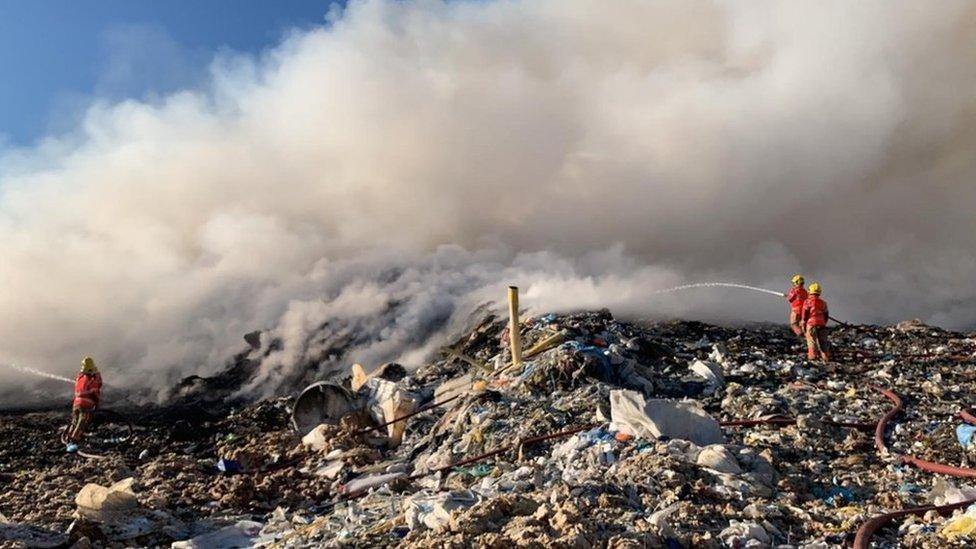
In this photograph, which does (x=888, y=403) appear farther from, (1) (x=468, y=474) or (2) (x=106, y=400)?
(2) (x=106, y=400)

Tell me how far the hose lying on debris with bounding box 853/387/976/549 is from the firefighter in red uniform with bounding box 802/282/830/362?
145 inches

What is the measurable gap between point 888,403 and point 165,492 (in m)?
7.13

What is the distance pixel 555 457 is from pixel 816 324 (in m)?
6.28

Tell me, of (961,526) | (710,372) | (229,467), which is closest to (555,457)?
(961,526)

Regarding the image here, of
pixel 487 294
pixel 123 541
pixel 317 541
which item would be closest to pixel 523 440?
pixel 317 541

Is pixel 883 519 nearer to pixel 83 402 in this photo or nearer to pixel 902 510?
pixel 902 510

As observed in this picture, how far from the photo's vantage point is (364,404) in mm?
9492

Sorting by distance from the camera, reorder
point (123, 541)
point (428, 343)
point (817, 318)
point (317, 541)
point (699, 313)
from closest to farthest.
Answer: point (317, 541) → point (123, 541) → point (817, 318) → point (428, 343) → point (699, 313)

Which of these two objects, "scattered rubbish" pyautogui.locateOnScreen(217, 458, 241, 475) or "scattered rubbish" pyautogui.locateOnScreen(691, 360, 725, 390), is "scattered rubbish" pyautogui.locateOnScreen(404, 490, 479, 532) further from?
"scattered rubbish" pyautogui.locateOnScreen(691, 360, 725, 390)

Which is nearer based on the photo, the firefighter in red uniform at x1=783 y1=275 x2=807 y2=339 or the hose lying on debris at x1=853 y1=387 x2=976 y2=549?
the hose lying on debris at x1=853 y1=387 x2=976 y2=549

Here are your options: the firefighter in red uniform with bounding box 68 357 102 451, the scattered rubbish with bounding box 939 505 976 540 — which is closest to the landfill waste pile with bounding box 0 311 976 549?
the scattered rubbish with bounding box 939 505 976 540

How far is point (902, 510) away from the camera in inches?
163

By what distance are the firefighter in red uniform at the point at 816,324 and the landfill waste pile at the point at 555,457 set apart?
393 mm

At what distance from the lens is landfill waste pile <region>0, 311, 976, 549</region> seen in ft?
13.4
